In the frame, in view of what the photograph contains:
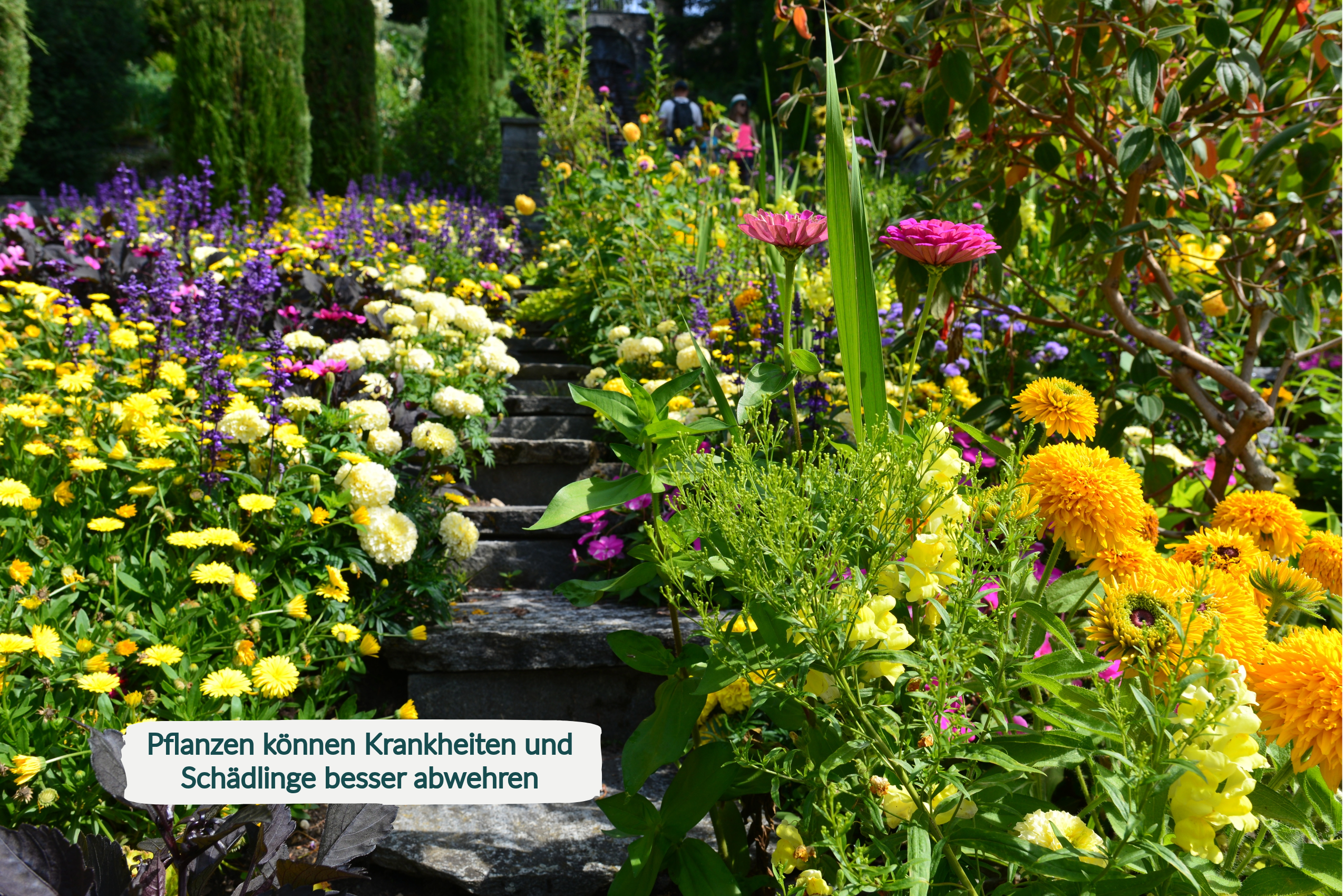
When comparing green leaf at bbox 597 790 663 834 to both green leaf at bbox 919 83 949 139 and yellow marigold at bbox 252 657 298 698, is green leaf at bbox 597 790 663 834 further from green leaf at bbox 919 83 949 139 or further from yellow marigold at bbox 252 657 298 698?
green leaf at bbox 919 83 949 139

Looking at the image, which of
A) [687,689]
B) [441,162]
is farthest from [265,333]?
[441,162]

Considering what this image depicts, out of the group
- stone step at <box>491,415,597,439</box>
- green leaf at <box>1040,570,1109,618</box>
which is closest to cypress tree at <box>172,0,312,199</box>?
stone step at <box>491,415,597,439</box>

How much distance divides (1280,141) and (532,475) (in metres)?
2.47

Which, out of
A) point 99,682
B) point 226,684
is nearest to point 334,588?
point 226,684

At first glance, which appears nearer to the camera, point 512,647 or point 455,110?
point 512,647

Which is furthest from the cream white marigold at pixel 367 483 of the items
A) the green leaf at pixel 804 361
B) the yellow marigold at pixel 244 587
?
the green leaf at pixel 804 361

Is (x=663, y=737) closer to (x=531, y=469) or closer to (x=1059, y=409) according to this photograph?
(x=1059, y=409)

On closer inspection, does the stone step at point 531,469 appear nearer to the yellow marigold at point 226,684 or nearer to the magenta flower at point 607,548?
the magenta flower at point 607,548

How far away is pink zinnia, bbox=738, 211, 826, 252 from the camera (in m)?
1.22

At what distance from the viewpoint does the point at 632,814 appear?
1.18 m

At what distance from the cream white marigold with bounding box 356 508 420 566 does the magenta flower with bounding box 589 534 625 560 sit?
2.01 feet

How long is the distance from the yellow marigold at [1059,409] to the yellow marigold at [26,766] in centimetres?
161

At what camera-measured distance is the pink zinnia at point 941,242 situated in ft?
3.52

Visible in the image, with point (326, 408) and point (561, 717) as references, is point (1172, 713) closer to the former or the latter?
point (561, 717)
